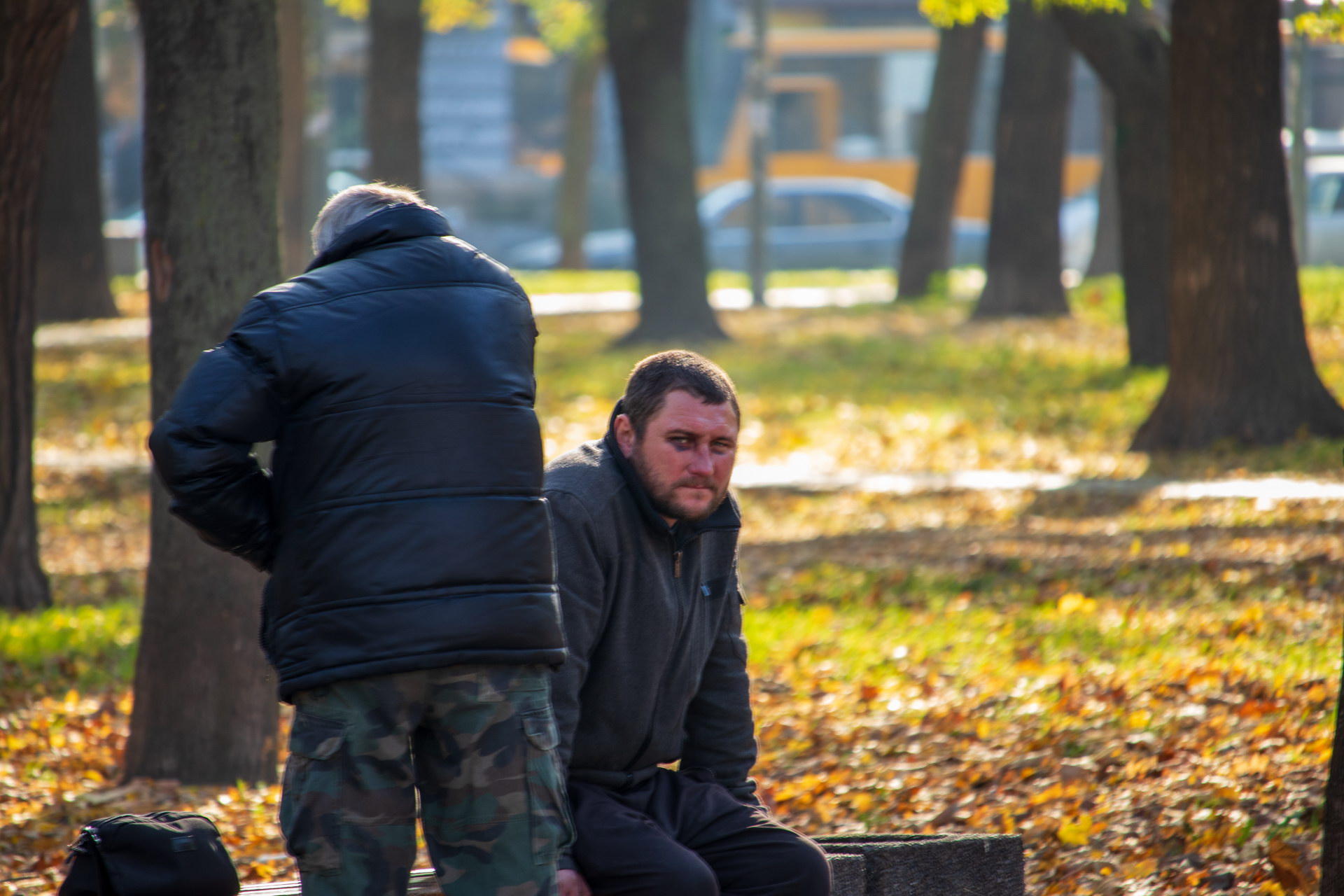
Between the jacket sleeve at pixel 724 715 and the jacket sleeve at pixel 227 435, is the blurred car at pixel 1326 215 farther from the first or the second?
the jacket sleeve at pixel 227 435

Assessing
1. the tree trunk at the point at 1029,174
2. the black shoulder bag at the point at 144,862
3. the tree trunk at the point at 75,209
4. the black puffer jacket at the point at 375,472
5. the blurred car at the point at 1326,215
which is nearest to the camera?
the black puffer jacket at the point at 375,472

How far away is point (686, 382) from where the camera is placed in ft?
12.5

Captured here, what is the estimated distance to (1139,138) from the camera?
580 inches

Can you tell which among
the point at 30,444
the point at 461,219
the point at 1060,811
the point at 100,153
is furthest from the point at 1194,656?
the point at 461,219

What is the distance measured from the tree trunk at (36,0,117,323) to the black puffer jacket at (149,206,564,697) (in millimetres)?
15408

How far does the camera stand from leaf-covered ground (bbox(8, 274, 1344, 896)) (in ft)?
17.7

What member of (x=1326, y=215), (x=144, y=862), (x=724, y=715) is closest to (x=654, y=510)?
(x=724, y=715)

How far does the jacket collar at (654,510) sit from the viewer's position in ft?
12.5

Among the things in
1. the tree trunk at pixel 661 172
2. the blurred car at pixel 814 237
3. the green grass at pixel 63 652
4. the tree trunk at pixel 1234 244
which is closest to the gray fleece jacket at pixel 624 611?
the green grass at pixel 63 652

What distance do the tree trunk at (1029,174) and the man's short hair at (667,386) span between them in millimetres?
16877

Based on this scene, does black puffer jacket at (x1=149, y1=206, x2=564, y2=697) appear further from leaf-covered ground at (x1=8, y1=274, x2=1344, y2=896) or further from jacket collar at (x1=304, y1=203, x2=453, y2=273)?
leaf-covered ground at (x1=8, y1=274, x2=1344, y2=896)

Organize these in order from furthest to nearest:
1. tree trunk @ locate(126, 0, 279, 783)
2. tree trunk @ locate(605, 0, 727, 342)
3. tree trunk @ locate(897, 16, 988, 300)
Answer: tree trunk @ locate(897, 16, 988, 300)
tree trunk @ locate(605, 0, 727, 342)
tree trunk @ locate(126, 0, 279, 783)

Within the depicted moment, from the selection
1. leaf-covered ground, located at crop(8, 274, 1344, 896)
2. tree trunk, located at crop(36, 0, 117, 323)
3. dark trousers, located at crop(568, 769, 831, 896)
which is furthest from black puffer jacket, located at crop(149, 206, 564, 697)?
tree trunk, located at crop(36, 0, 117, 323)

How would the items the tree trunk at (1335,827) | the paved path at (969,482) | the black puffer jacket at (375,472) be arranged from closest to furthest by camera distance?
the black puffer jacket at (375,472) → the tree trunk at (1335,827) → the paved path at (969,482)
